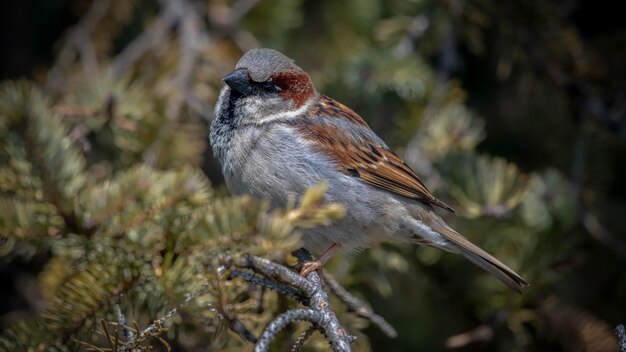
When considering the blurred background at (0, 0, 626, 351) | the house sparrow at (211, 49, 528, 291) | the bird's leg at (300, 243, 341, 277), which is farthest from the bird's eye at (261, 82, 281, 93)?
the bird's leg at (300, 243, 341, 277)

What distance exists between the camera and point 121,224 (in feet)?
6.10

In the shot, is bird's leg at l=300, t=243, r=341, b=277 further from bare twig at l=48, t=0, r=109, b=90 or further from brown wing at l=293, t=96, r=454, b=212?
bare twig at l=48, t=0, r=109, b=90

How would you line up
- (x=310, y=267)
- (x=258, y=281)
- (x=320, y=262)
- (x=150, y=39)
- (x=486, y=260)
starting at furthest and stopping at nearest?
1. (x=150, y=39)
2. (x=486, y=260)
3. (x=320, y=262)
4. (x=310, y=267)
5. (x=258, y=281)

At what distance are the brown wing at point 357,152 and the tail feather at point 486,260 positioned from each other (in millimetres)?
151

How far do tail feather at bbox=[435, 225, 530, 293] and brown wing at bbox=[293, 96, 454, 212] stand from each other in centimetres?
15

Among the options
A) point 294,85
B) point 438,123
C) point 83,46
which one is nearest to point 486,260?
point 438,123

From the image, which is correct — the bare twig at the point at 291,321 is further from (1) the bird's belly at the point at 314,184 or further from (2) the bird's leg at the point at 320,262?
(1) the bird's belly at the point at 314,184

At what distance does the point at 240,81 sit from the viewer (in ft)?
9.00

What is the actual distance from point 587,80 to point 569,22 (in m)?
0.38

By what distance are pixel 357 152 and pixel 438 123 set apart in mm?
449

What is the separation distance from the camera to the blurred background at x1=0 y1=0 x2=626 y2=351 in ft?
9.26

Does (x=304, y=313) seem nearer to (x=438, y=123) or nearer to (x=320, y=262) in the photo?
(x=320, y=262)

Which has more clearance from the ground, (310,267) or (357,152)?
(357,152)

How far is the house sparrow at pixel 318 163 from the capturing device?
2.59 meters
